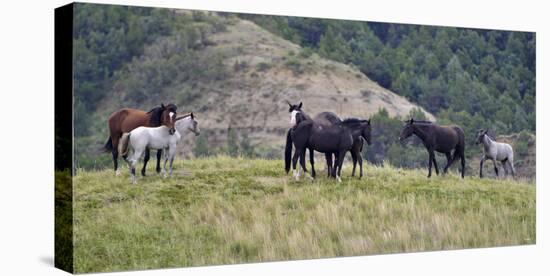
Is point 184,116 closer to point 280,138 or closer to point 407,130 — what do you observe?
point 280,138

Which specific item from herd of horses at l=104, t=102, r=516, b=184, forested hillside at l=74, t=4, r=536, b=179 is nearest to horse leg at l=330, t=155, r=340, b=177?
herd of horses at l=104, t=102, r=516, b=184

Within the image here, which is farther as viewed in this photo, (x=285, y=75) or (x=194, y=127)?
(x=285, y=75)

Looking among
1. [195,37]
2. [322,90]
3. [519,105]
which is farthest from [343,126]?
[519,105]

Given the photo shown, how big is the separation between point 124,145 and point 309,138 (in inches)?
134

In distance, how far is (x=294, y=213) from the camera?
14.6 m

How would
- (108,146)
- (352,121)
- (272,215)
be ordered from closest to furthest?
(108,146) → (272,215) → (352,121)

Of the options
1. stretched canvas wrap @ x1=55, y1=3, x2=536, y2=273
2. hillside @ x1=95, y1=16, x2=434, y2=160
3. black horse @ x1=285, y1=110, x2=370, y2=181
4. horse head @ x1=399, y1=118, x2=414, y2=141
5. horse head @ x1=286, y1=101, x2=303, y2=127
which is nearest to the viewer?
stretched canvas wrap @ x1=55, y1=3, x2=536, y2=273

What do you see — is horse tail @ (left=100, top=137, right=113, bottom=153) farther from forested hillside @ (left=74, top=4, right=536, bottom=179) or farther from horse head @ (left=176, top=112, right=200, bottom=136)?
horse head @ (left=176, top=112, right=200, bottom=136)

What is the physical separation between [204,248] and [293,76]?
3.79 m

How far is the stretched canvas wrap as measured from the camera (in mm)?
13289

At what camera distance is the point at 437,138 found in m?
16.9

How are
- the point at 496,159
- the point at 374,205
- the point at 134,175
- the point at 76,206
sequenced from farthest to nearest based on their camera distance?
the point at 496,159 < the point at 374,205 < the point at 134,175 < the point at 76,206

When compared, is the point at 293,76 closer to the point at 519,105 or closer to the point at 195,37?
the point at 195,37

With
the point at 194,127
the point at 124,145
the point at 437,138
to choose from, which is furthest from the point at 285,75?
the point at 437,138
